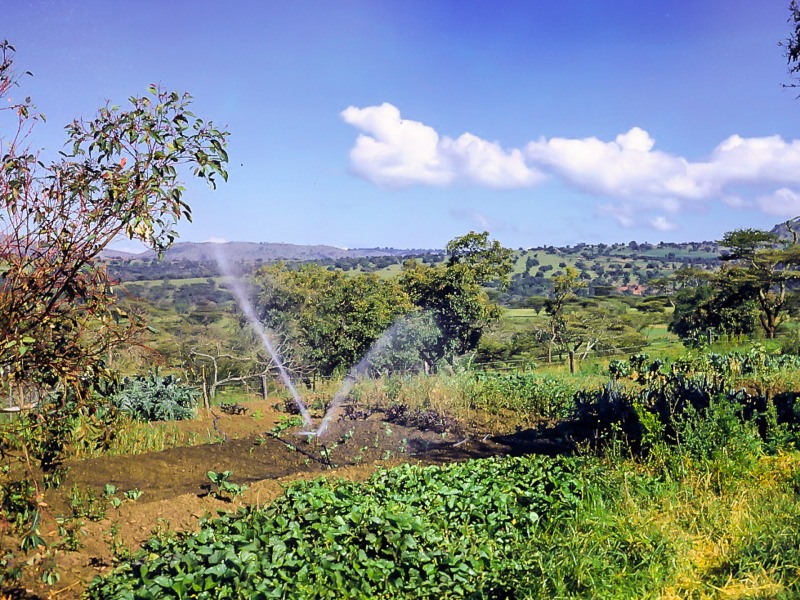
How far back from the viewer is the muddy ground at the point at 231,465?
16.2ft

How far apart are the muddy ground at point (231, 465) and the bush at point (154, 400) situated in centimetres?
48

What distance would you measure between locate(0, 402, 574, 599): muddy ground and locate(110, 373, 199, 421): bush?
1.57ft

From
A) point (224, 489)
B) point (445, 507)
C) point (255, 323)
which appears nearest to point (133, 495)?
point (224, 489)

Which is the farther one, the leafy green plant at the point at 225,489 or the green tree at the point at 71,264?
the leafy green plant at the point at 225,489

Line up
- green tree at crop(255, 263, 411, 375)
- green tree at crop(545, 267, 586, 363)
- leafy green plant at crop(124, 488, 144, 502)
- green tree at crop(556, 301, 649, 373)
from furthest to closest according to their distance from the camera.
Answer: green tree at crop(556, 301, 649, 373) < green tree at crop(545, 267, 586, 363) < green tree at crop(255, 263, 411, 375) < leafy green plant at crop(124, 488, 144, 502)

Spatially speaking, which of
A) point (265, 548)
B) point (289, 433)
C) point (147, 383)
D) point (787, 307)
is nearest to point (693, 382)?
point (289, 433)

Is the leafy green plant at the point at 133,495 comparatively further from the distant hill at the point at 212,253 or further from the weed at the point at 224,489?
the distant hill at the point at 212,253

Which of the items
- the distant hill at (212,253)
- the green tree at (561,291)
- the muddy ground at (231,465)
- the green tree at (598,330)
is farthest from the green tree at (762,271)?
the muddy ground at (231,465)

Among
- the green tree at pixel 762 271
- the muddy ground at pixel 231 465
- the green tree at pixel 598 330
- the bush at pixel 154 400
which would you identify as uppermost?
the green tree at pixel 762 271

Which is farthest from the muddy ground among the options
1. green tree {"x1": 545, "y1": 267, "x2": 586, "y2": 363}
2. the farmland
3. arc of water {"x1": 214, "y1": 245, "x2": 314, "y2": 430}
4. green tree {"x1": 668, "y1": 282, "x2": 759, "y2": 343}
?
green tree {"x1": 668, "y1": 282, "x2": 759, "y2": 343}

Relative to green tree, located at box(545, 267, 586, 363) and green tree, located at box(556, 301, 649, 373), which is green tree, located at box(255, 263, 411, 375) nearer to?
green tree, located at box(545, 267, 586, 363)

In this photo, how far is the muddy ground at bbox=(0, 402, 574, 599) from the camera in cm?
494


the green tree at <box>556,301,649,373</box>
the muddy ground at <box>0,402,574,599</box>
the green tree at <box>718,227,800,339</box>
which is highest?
the green tree at <box>718,227,800,339</box>

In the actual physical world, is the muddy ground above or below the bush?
below
